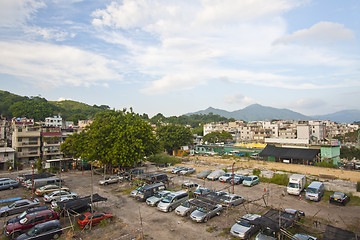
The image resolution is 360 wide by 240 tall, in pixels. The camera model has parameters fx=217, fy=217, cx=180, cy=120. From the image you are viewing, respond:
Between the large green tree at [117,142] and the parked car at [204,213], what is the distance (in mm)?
14343

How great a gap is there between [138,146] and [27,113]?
7919 centimetres

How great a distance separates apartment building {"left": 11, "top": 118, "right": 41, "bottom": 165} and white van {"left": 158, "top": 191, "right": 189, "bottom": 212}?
3074cm

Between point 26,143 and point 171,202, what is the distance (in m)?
33.3

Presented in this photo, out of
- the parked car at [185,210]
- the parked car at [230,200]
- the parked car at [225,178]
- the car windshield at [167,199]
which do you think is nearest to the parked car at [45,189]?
the car windshield at [167,199]

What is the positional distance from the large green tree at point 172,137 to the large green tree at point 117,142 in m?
20.6

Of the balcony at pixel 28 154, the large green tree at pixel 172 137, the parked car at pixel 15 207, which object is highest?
the large green tree at pixel 172 137

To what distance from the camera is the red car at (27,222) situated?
1222 centimetres

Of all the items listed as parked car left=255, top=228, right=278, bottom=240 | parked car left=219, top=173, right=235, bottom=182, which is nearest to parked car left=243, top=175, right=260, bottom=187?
parked car left=219, top=173, right=235, bottom=182

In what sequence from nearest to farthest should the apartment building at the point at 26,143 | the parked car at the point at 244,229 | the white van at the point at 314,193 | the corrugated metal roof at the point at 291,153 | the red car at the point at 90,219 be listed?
the parked car at the point at 244,229 → the red car at the point at 90,219 → the white van at the point at 314,193 → the apartment building at the point at 26,143 → the corrugated metal roof at the point at 291,153

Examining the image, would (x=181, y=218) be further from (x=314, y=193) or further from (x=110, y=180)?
(x=110, y=180)

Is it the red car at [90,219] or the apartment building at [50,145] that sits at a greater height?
the apartment building at [50,145]

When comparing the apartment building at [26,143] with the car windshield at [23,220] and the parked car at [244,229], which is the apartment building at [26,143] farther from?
the parked car at [244,229]

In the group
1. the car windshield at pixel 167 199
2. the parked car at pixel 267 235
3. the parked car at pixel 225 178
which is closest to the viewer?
the parked car at pixel 267 235

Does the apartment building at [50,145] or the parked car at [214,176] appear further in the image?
the apartment building at [50,145]
